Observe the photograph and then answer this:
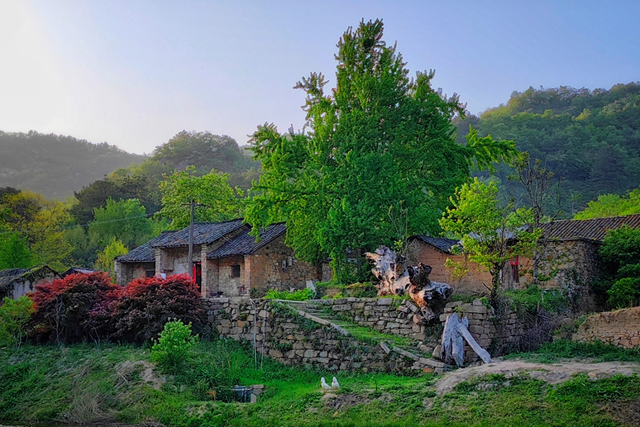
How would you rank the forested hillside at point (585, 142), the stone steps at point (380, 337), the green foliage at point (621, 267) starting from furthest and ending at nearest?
1. the forested hillside at point (585, 142)
2. the green foliage at point (621, 267)
3. the stone steps at point (380, 337)

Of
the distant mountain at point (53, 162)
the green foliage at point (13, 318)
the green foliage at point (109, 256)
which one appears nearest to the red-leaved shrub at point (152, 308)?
the green foliage at point (13, 318)

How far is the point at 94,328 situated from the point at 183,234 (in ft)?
50.7

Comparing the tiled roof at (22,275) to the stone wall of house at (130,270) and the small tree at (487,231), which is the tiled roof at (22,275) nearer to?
the stone wall of house at (130,270)

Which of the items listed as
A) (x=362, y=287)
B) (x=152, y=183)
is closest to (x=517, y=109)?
(x=152, y=183)

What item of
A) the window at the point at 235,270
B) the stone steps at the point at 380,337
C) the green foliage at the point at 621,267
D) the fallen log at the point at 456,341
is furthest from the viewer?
the window at the point at 235,270

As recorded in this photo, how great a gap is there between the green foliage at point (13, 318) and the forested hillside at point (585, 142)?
42.2 meters

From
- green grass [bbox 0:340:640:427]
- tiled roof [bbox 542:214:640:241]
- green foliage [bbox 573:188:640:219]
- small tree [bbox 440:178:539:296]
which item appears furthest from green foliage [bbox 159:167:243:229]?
small tree [bbox 440:178:539:296]

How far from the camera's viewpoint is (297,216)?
90.6 feet

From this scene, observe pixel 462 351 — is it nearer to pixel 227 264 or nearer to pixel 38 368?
pixel 38 368

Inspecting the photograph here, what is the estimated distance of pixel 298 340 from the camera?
18547mm

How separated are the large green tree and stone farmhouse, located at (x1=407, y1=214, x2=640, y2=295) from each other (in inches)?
67.8

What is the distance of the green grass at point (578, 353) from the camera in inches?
587

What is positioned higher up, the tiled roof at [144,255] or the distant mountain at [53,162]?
the distant mountain at [53,162]

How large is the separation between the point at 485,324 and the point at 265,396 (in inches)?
249
